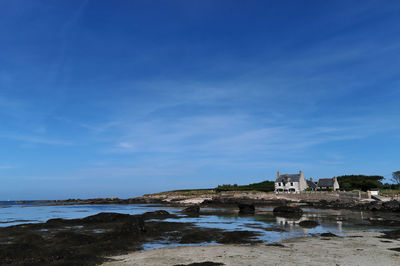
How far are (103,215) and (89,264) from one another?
79.5 feet

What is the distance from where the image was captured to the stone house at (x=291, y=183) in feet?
318

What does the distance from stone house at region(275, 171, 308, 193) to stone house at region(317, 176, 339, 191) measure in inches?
232

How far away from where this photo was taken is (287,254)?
1756 centimetres

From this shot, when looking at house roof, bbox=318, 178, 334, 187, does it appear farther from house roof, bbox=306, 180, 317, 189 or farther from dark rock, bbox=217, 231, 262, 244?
dark rock, bbox=217, 231, 262, 244

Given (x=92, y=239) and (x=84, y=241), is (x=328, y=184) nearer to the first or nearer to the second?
(x=92, y=239)

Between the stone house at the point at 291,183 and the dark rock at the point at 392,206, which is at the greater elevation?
the stone house at the point at 291,183

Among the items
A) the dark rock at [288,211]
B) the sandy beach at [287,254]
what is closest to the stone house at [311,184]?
the dark rock at [288,211]

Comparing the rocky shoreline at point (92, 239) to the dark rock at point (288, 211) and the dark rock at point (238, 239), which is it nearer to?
the dark rock at point (238, 239)

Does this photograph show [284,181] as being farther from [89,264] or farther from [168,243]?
[89,264]

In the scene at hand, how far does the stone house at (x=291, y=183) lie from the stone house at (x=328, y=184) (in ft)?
19.3

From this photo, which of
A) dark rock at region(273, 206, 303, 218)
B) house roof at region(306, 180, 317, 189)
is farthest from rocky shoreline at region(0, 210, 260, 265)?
house roof at region(306, 180, 317, 189)

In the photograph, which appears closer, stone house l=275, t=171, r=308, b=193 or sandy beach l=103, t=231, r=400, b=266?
sandy beach l=103, t=231, r=400, b=266

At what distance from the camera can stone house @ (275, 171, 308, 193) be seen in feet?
318

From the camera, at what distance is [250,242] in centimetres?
2231
